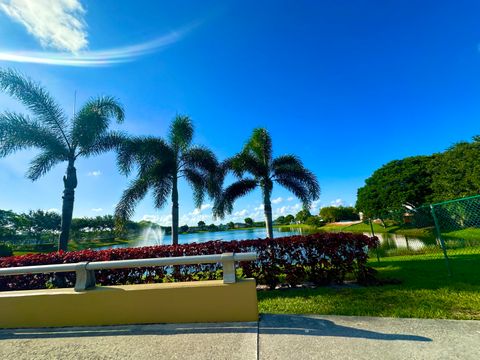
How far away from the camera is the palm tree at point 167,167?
11.2 meters

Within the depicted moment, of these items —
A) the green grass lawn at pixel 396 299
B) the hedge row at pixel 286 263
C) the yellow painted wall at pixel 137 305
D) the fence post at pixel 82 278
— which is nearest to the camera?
the yellow painted wall at pixel 137 305

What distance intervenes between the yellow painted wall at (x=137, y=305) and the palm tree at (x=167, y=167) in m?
7.17

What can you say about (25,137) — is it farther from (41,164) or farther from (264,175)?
(264,175)

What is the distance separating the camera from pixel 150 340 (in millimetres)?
2883

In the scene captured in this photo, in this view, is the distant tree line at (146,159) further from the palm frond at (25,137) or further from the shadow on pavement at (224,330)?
the shadow on pavement at (224,330)

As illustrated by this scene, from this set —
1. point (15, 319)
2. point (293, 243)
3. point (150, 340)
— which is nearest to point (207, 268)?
point (293, 243)

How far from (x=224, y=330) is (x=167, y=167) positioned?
9.33m

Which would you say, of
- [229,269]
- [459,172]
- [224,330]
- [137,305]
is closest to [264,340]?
[224,330]

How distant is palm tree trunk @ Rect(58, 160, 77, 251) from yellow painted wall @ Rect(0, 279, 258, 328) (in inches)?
280

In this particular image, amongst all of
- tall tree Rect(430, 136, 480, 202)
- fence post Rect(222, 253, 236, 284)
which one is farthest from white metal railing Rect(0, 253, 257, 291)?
tall tree Rect(430, 136, 480, 202)

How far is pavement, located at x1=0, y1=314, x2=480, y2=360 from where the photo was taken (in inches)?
99.3

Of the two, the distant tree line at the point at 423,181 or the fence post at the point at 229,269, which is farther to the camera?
the distant tree line at the point at 423,181

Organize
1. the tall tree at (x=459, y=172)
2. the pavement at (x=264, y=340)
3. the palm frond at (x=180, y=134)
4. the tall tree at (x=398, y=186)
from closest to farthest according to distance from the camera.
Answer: the pavement at (x=264, y=340), the palm frond at (x=180, y=134), the tall tree at (x=459, y=172), the tall tree at (x=398, y=186)

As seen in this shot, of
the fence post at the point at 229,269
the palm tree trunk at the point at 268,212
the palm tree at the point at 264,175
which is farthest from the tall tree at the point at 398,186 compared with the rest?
the fence post at the point at 229,269
